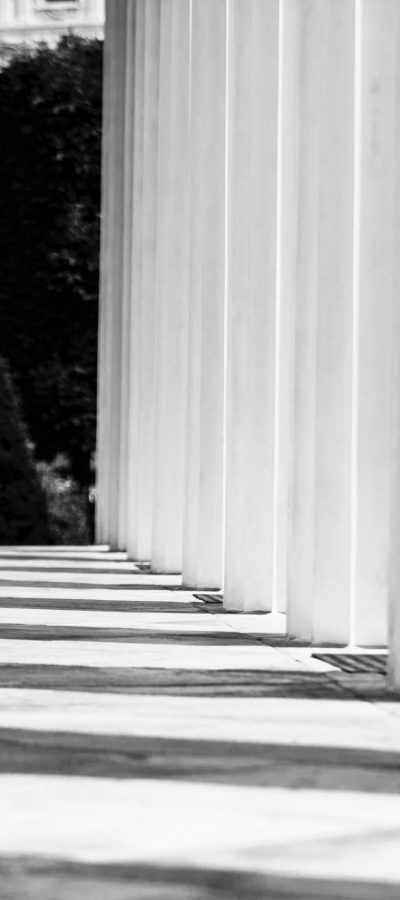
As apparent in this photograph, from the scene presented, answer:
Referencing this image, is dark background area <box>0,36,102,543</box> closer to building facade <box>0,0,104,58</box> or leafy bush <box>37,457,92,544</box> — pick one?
building facade <box>0,0,104,58</box>

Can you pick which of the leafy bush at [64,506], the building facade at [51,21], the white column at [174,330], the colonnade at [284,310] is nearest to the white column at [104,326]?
the leafy bush at [64,506]

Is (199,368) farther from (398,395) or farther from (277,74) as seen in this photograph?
(398,395)

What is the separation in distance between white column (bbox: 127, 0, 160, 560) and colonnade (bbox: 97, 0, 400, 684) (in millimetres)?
734

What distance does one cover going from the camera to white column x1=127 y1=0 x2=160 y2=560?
1302 cm

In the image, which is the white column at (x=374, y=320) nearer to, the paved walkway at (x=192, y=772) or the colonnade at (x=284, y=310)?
the colonnade at (x=284, y=310)

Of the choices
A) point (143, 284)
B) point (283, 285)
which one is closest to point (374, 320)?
point (283, 285)

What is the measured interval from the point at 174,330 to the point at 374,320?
5570mm

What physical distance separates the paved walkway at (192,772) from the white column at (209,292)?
2.74m

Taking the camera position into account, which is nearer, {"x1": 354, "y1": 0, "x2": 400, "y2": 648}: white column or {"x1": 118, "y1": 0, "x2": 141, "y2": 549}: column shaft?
{"x1": 354, "y1": 0, "x2": 400, "y2": 648}: white column

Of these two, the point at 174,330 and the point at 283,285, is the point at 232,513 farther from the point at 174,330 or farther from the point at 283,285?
the point at 174,330

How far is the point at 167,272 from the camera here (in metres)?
11.5

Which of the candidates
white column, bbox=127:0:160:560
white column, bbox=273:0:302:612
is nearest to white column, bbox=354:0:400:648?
white column, bbox=273:0:302:612

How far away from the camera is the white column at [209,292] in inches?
359

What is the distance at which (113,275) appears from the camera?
16203 millimetres
